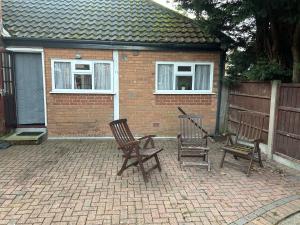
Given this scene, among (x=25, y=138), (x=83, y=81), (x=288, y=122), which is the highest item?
(x=83, y=81)

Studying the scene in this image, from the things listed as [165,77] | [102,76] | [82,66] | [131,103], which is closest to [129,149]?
[131,103]

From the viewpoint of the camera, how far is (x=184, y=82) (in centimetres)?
761

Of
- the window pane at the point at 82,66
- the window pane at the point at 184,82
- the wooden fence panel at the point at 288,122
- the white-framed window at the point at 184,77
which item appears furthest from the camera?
the window pane at the point at 184,82

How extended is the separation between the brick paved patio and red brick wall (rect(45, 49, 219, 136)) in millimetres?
1725

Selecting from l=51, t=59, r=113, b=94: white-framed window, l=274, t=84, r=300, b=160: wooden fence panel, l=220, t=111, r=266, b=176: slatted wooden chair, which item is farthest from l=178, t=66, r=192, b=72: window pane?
l=274, t=84, r=300, b=160: wooden fence panel

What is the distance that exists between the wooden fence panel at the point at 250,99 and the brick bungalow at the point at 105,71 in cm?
54

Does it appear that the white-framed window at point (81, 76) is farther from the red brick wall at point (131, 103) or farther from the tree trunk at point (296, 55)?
the tree trunk at point (296, 55)

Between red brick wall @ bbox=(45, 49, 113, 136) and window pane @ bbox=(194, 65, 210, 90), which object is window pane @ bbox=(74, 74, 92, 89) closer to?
red brick wall @ bbox=(45, 49, 113, 136)

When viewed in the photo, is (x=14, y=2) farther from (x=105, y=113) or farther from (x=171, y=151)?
(x=171, y=151)

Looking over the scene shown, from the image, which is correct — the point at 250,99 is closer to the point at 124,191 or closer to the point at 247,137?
the point at 247,137

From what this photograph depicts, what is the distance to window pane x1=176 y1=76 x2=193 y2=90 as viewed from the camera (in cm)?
759

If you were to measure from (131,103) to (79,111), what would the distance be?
1554 millimetres

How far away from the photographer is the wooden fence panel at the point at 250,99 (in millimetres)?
5852

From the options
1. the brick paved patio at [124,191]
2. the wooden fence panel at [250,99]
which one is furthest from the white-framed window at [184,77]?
the brick paved patio at [124,191]
